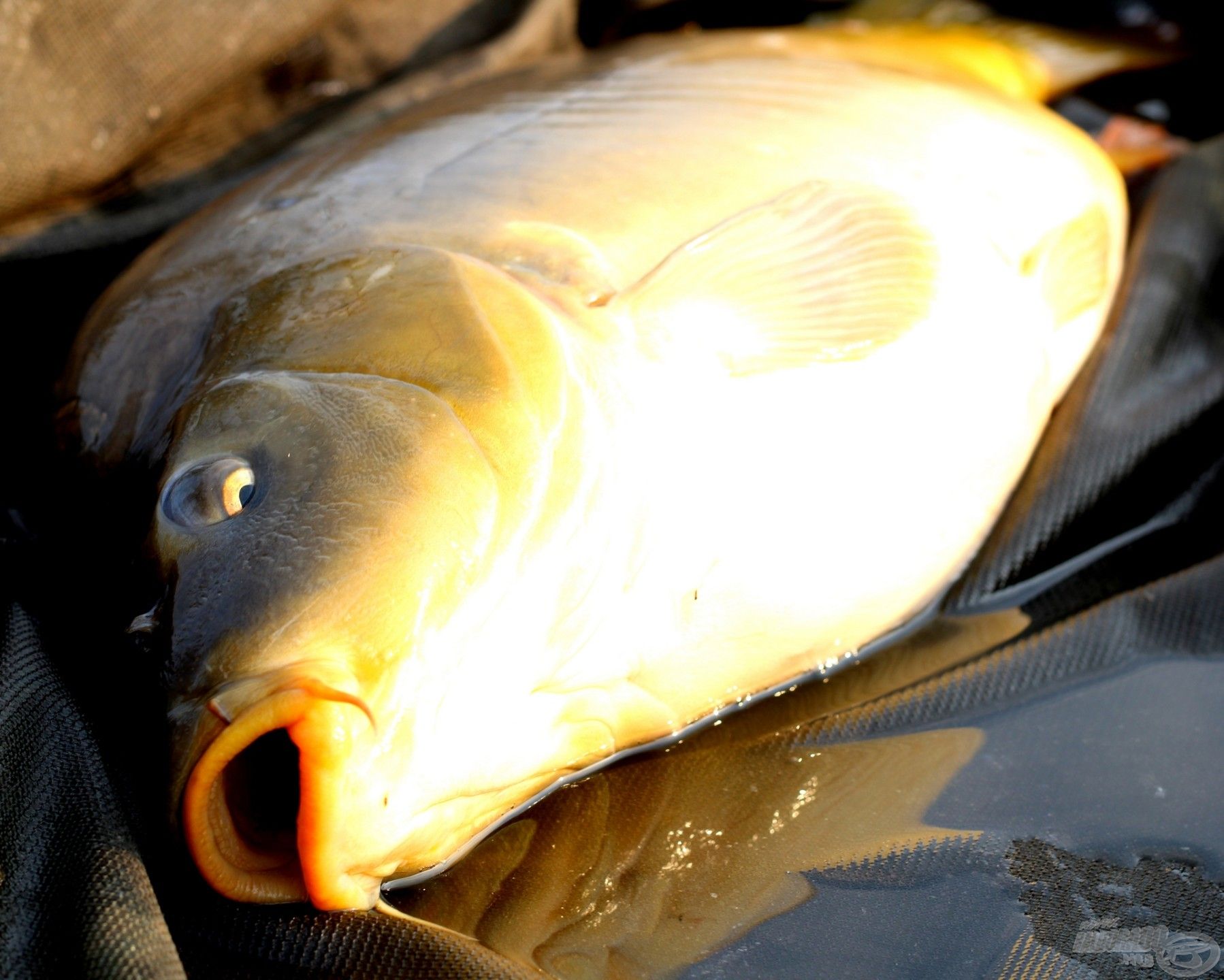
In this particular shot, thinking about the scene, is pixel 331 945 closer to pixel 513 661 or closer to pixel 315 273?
pixel 513 661

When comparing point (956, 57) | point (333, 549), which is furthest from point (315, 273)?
point (956, 57)

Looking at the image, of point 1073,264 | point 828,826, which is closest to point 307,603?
point 828,826

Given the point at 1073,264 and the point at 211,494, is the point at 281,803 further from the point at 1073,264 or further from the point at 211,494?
the point at 1073,264

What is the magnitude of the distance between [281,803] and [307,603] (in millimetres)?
269

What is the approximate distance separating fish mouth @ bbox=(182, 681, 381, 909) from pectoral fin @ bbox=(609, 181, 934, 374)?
0.76 meters

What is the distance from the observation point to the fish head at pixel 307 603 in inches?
49.5

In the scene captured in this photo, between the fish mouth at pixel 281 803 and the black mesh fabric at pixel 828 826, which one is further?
the black mesh fabric at pixel 828 826

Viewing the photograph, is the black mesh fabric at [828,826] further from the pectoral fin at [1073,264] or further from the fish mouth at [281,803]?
the pectoral fin at [1073,264]

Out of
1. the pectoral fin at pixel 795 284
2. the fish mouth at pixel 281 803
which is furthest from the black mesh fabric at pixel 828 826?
the pectoral fin at pixel 795 284

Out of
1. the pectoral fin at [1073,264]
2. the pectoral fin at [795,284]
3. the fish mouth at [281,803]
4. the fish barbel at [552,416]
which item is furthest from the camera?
the pectoral fin at [1073,264]

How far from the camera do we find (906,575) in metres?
1.92

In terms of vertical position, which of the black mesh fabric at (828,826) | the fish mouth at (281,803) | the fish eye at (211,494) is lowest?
the black mesh fabric at (828,826)

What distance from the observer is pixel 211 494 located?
4.68 ft

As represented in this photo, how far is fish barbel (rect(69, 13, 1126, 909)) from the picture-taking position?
134cm
